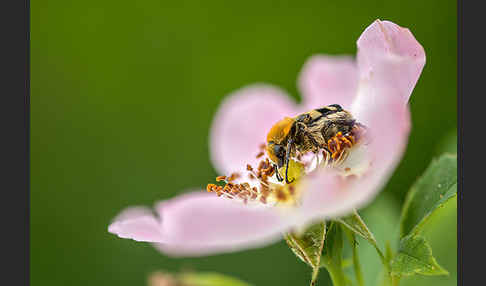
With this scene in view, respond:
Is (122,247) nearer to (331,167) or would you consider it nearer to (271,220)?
(331,167)

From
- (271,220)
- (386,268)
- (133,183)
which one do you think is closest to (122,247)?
(133,183)

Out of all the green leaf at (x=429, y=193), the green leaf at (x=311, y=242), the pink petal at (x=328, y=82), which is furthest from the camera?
the pink petal at (x=328, y=82)

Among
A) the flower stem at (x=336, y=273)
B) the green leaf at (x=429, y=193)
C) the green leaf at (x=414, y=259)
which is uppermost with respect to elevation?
the green leaf at (x=429, y=193)

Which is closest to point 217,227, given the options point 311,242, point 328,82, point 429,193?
point 311,242

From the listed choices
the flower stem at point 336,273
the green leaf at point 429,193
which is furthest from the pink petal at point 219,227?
the green leaf at point 429,193

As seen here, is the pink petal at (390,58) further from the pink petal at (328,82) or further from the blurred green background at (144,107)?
the blurred green background at (144,107)

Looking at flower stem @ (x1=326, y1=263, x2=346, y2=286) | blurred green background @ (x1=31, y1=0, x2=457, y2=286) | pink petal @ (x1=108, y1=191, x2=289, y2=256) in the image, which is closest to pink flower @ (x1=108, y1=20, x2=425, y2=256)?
pink petal @ (x1=108, y1=191, x2=289, y2=256)

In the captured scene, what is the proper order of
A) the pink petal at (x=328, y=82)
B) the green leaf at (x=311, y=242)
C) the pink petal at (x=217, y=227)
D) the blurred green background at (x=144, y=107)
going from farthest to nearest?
1. the blurred green background at (x=144, y=107)
2. the pink petal at (x=328, y=82)
3. the green leaf at (x=311, y=242)
4. the pink petal at (x=217, y=227)
